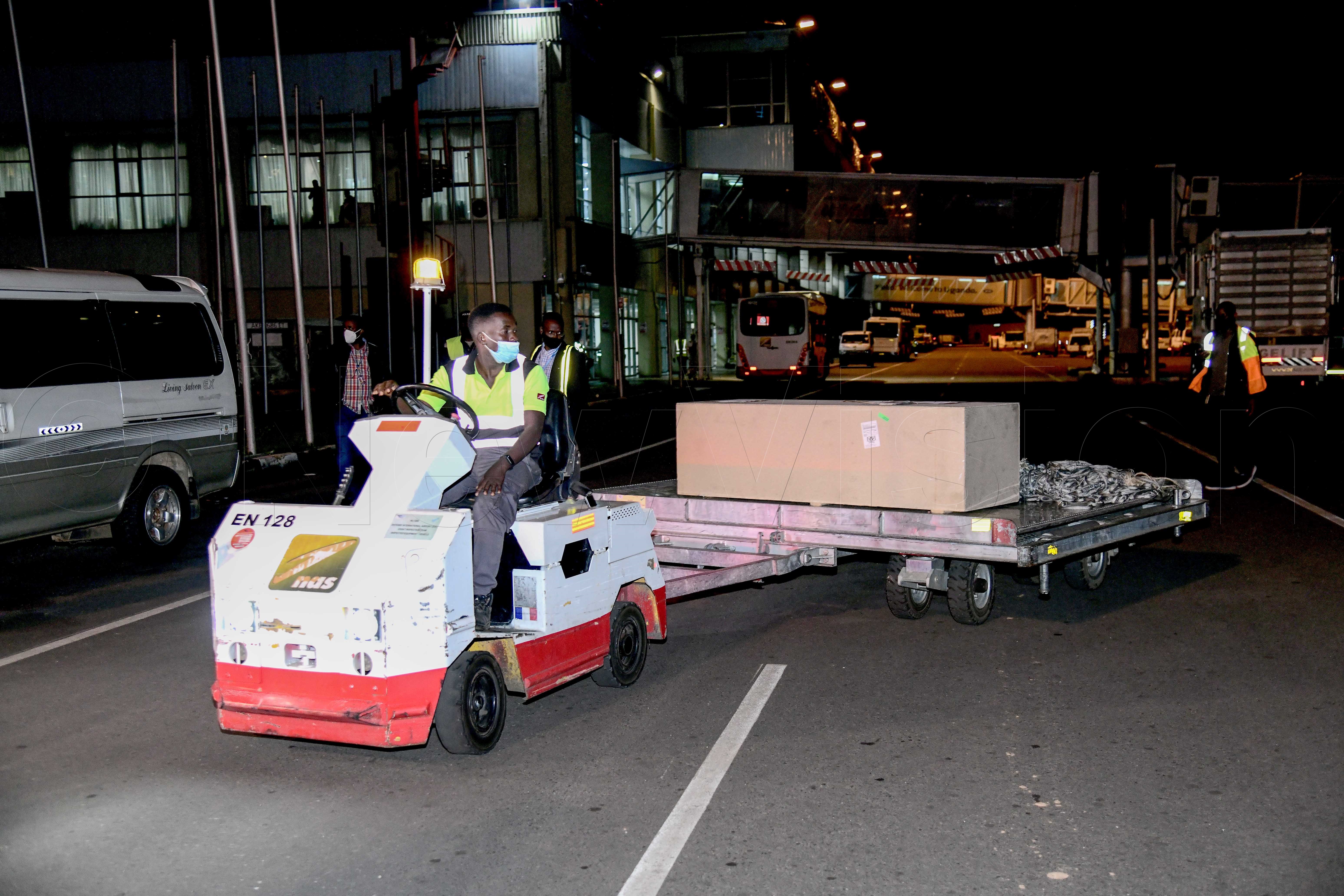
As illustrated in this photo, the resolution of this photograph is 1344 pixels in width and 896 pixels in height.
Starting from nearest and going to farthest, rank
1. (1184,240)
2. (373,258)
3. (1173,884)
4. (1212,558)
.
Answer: (1173,884) → (1212,558) → (373,258) → (1184,240)

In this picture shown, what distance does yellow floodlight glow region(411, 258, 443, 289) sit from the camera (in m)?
11.7

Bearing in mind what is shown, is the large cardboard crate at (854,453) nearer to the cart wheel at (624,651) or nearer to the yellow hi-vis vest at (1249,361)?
the cart wheel at (624,651)

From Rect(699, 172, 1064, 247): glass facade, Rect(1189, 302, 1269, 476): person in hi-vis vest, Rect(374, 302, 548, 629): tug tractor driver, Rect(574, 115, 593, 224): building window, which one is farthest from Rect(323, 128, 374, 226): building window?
Rect(374, 302, 548, 629): tug tractor driver

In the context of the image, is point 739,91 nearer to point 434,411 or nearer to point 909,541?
point 909,541

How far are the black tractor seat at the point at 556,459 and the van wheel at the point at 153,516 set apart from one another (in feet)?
18.6

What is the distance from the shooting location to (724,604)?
854cm

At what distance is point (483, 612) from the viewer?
561 cm

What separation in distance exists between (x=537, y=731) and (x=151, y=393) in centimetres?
668

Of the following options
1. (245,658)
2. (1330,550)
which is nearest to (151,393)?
(245,658)

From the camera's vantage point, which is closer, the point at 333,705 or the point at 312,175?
the point at 333,705

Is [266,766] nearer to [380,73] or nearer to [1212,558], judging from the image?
[1212,558]

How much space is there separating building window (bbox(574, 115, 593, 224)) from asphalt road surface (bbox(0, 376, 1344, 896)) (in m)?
31.3

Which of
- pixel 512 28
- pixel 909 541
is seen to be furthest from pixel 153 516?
pixel 512 28

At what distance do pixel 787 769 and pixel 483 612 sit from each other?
5.23 ft
